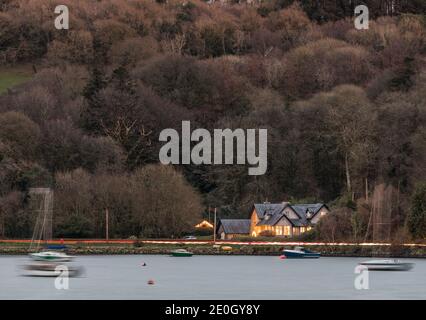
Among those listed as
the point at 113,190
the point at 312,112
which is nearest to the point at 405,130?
the point at 312,112

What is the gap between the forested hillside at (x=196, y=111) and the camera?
11175cm

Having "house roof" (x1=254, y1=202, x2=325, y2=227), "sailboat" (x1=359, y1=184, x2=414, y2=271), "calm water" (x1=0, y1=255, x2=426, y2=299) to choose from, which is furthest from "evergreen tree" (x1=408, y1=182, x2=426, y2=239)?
"house roof" (x1=254, y1=202, x2=325, y2=227)

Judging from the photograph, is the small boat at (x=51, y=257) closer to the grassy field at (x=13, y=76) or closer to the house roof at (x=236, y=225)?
the house roof at (x=236, y=225)

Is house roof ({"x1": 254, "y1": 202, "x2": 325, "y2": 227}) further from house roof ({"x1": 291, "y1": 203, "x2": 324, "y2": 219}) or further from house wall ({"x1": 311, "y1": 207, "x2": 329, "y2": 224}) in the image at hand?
house wall ({"x1": 311, "y1": 207, "x2": 329, "y2": 224})

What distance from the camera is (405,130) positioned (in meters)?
119

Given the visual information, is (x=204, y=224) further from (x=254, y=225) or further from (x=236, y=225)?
(x=254, y=225)

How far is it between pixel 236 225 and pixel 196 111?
30805 mm

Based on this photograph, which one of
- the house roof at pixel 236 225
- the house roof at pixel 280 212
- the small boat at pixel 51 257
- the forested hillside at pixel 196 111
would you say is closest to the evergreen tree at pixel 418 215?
the forested hillside at pixel 196 111

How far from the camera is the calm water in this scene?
220ft

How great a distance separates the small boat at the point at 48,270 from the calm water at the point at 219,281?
0.84 metres

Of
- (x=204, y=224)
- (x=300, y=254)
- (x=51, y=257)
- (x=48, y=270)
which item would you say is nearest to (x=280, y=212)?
(x=204, y=224)

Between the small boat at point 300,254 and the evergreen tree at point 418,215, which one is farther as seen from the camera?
the small boat at point 300,254

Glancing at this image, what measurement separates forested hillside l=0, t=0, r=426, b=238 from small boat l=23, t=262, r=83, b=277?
84.2 ft
